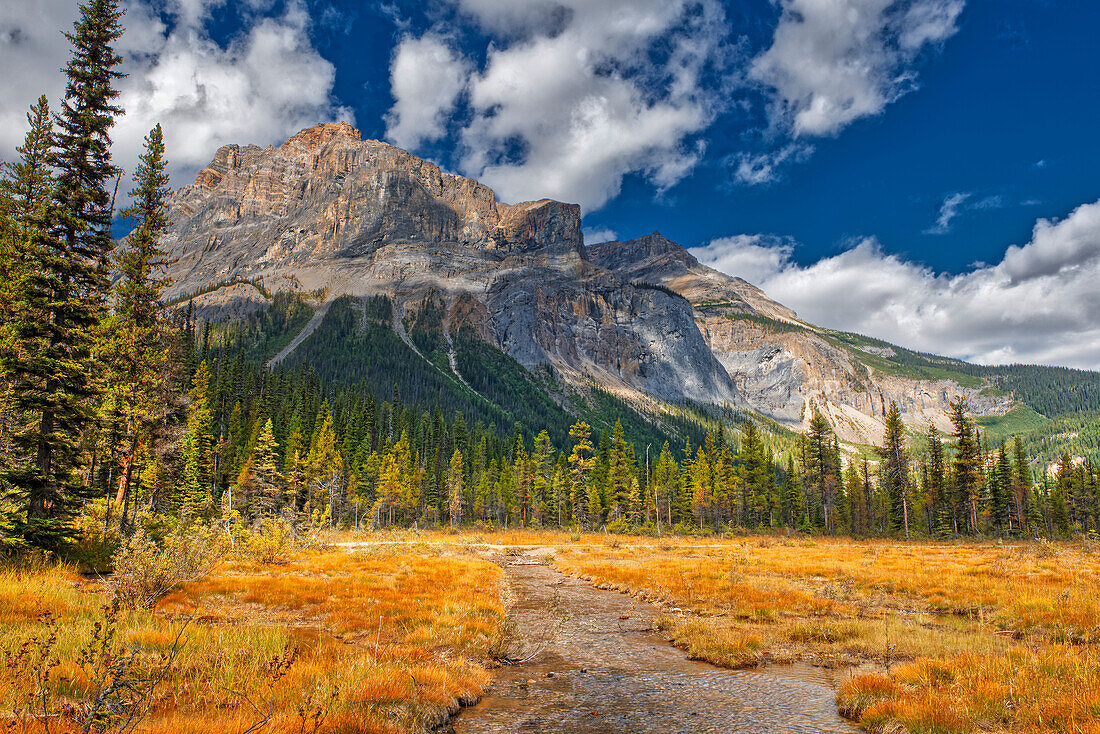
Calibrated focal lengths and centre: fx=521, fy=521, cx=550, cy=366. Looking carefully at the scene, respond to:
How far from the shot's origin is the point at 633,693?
9.72 meters

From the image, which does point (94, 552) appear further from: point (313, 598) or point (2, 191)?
point (2, 191)

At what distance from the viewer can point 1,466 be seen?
64.1 feet

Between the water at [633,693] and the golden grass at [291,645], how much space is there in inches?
35.5

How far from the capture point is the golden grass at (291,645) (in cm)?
650

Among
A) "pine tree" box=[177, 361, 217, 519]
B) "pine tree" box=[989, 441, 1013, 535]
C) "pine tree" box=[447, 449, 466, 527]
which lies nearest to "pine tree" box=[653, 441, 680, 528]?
"pine tree" box=[447, 449, 466, 527]

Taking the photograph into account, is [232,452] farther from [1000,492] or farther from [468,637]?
[1000,492]

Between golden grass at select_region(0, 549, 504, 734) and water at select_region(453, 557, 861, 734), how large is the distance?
0.90 meters

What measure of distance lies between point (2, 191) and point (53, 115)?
11.4 feet

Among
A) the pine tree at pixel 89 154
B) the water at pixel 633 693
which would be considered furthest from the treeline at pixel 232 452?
the water at pixel 633 693

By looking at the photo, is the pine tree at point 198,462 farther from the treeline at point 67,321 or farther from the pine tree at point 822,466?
the pine tree at point 822,466

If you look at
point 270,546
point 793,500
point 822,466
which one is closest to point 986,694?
point 270,546

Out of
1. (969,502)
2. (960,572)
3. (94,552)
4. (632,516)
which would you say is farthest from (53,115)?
(969,502)

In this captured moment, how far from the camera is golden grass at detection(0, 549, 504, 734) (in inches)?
256

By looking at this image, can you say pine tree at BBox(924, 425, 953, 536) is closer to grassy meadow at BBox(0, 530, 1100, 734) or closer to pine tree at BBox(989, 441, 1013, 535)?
pine tree at BBox(989, 441, 1013, 535)
